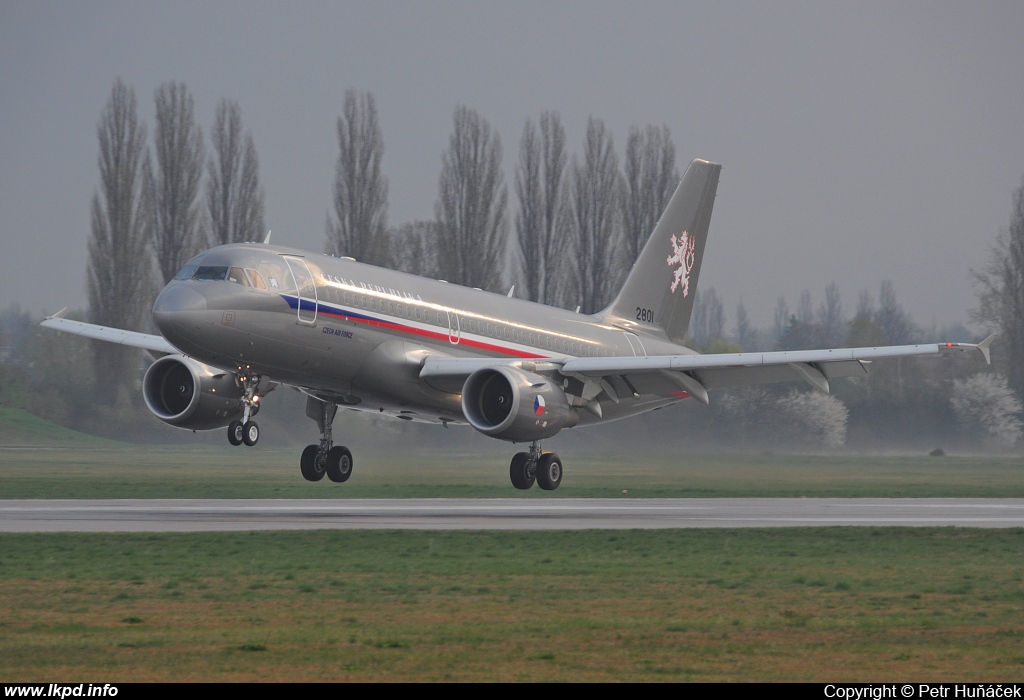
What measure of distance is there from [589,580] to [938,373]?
1825 inches

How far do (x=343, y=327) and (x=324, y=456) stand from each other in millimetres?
5228

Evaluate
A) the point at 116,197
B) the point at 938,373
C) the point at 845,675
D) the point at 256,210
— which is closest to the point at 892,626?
the point at 845,675

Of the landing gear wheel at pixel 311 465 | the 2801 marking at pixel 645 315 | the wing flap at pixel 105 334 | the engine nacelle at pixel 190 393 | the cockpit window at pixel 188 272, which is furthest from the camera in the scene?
the 2801 marking at pixel 645 315

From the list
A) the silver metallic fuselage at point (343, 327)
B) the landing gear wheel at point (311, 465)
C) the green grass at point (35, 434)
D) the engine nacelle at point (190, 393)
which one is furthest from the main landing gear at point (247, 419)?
the green grass at point (35, 434)

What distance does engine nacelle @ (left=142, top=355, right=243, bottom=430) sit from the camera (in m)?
28.9

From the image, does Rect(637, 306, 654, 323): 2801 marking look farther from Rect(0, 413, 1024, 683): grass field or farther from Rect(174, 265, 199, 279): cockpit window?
Rect(0, 413, 1024, 683): grass field

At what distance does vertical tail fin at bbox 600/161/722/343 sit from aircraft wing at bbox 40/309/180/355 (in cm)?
1246

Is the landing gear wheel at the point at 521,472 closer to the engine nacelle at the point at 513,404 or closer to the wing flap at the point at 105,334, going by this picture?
the engine nacelle at the point at 513,404

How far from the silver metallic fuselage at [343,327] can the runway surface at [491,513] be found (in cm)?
256

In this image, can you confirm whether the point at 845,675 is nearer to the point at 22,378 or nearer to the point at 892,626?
the point at 892,626

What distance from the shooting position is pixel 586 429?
42.3m

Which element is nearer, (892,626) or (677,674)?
(677,674)

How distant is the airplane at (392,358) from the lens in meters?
25.6

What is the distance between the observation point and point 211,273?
1007 inches
